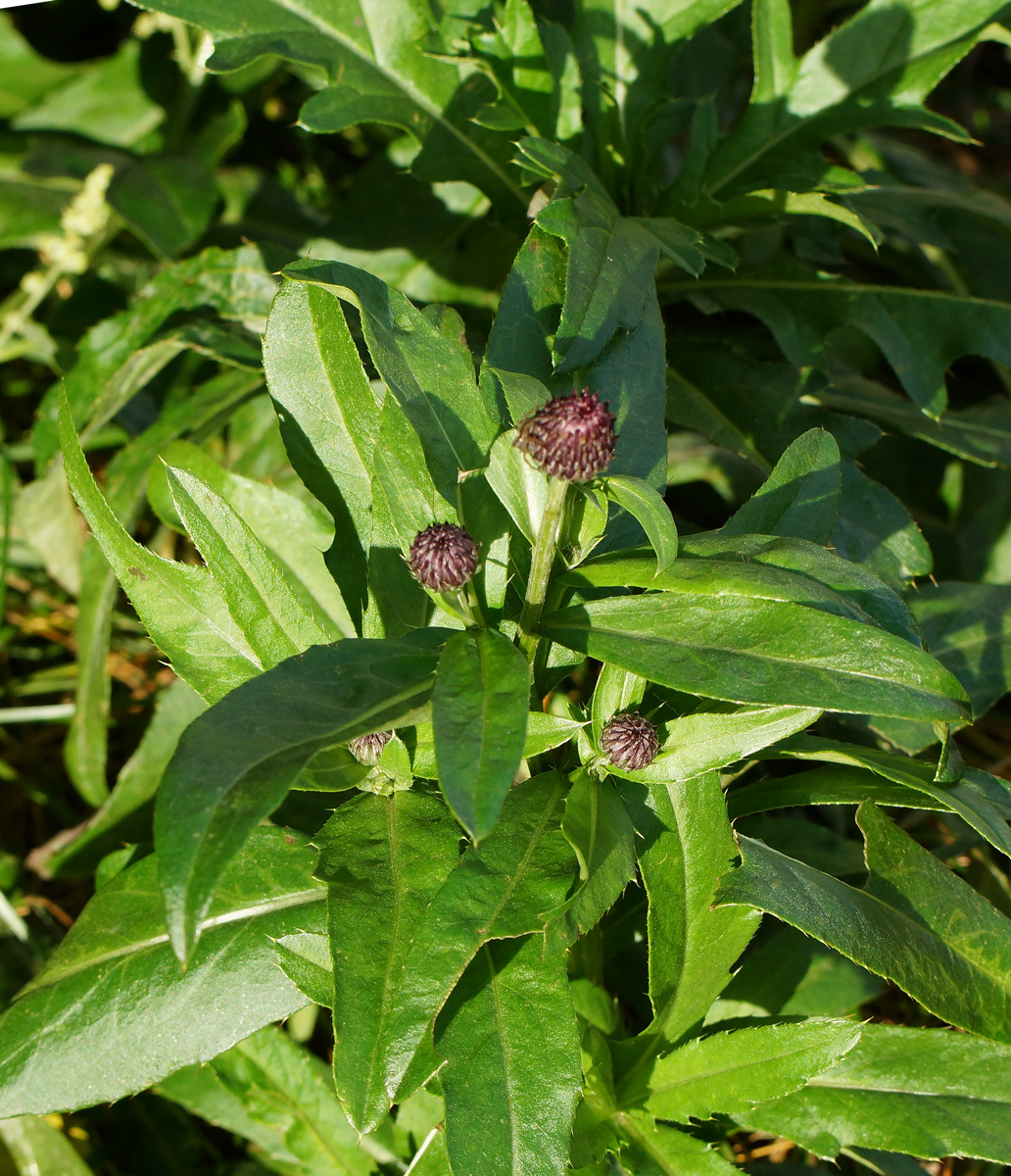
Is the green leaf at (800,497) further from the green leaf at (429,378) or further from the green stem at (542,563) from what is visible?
the green leaf at (429,378)

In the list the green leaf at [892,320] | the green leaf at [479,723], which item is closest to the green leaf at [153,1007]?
the green leaf at [479,723]

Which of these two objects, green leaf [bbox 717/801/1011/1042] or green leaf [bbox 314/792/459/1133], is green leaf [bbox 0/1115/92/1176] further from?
green leaf [bbox 717/801/1011/1042]

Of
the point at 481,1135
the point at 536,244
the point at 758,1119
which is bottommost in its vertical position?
the point at 758,1119

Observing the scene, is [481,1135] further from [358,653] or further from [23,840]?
[23,840]

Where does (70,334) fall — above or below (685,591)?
below

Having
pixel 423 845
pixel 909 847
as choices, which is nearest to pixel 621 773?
pixel 423 845

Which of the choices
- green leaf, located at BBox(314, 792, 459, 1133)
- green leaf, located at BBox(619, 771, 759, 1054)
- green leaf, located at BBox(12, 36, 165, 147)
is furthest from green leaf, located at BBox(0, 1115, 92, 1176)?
green leaf, located at BBox(12, 36, 165, 147)

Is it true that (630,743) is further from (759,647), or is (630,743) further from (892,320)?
(892,320)
